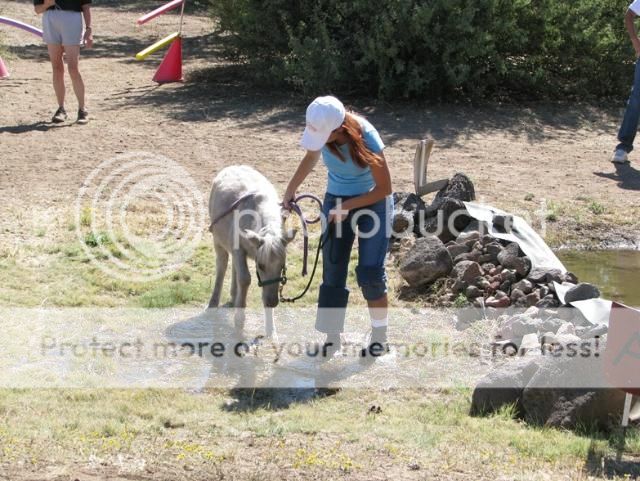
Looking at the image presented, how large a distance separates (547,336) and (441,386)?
0.86 m

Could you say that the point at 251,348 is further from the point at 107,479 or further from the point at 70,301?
the point at 107,479

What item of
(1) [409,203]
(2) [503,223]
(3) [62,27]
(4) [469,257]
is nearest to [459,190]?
(1) [409,203]

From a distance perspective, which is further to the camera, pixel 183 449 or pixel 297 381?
pixel 297 381

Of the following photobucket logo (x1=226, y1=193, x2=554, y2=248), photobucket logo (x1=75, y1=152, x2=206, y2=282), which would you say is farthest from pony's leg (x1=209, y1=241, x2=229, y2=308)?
photobucket logo (x1=75, y1=152, x2=206, y2=282)

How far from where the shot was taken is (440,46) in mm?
14781

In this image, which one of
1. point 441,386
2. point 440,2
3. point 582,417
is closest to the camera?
point 582,417

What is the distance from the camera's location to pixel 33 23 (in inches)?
886

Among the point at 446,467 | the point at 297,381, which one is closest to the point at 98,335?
the point at 297,381

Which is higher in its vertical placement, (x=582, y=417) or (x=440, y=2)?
(x=440, y=2)

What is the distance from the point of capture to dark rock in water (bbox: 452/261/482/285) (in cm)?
839

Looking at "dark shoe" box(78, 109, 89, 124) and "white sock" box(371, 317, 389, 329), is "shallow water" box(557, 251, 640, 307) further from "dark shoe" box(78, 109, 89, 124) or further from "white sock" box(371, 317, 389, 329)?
"dark shoe" box(78, 109, 89, 124)

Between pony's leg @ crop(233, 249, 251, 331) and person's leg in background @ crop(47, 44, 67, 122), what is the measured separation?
6.47 metres

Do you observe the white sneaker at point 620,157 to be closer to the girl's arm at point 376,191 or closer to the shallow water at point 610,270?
the shallow water at point 610,270

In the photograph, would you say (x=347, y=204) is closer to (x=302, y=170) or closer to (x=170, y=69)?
(x=302, y=170)
